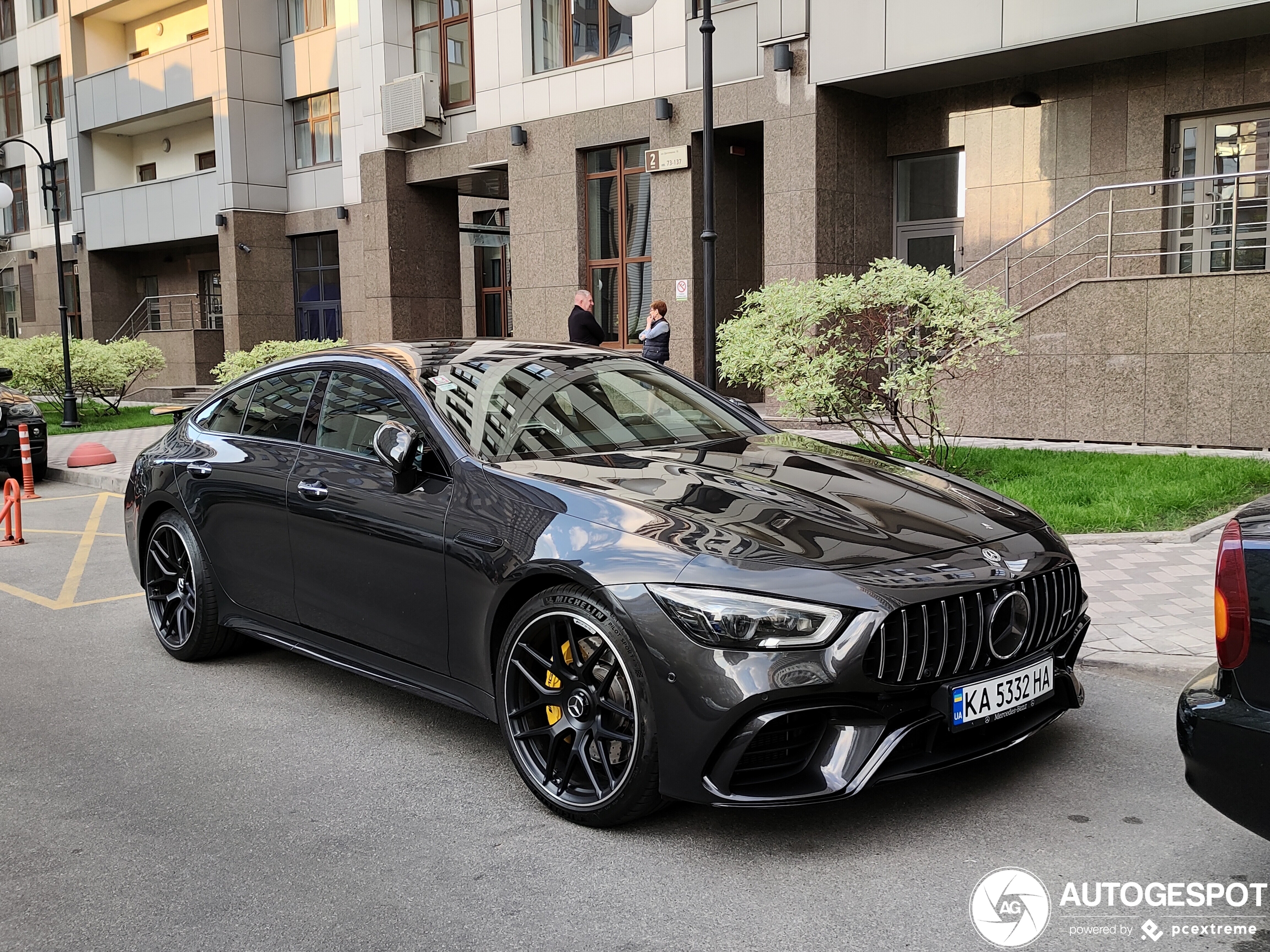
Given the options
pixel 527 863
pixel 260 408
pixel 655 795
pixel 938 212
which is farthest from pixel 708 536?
pixel 938 212

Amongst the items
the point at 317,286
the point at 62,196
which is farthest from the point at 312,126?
the point at 62,196

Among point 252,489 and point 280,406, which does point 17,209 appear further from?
point 252,489

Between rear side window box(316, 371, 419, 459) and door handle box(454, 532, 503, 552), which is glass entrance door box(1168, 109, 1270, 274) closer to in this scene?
rear side window box(316, 371, 419, 459)

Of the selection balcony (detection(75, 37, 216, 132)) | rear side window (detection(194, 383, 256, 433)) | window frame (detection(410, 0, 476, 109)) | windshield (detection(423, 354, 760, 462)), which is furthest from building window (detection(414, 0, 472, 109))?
windshield (detection(423, 354, 760, 462))

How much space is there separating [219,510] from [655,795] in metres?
2.97

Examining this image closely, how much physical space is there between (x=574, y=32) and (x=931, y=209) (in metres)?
7.23

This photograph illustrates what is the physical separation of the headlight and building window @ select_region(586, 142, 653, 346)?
16408 mm

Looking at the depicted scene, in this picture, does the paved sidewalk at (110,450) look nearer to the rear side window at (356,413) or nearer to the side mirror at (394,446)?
the rear side window at (356,413)

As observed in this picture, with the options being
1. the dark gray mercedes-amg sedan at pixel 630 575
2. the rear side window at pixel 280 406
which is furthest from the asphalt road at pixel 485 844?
the rear side window at pixel 280 406

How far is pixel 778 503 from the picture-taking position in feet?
13.1

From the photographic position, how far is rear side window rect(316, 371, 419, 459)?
16.0 ft

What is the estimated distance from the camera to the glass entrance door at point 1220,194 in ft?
48.6

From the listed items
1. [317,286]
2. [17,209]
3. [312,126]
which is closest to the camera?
[312,126]

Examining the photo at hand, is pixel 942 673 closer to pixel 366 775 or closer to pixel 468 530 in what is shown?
pixel 468 530
